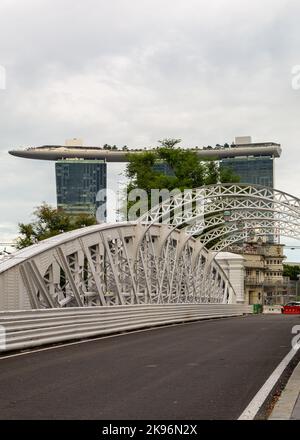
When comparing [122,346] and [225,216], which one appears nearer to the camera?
[122,346]

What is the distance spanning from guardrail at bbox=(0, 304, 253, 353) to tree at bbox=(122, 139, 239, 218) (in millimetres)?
35897

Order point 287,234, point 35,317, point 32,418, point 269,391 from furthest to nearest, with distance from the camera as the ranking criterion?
point 287,234, point 35,317, point 269,391, point 32,418

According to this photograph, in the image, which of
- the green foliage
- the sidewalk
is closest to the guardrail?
the sidewalk

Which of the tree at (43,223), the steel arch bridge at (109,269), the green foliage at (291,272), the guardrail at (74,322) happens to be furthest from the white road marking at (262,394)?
the green foliage at (291,272)

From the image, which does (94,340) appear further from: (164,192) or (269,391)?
(164,192)

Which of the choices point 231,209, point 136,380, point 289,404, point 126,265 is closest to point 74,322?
point 136,380

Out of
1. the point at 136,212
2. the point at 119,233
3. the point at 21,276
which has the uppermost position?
the point at 136,212

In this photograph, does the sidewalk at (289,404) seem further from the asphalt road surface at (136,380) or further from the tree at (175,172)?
the tree at (175,172)

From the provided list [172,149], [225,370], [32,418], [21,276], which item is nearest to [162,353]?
[225,370]

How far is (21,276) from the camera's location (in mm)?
19641

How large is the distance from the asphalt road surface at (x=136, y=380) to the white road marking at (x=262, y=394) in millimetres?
97

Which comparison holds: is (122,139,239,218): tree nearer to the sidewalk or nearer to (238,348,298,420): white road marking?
(238,348,298,420): white road marking

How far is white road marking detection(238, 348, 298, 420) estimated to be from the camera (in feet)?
25.7
